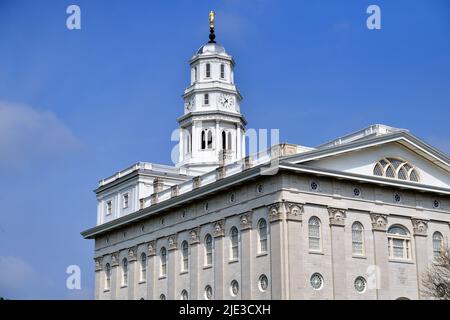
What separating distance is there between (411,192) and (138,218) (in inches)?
830

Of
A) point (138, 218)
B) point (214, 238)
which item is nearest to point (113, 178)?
point (138, 218)

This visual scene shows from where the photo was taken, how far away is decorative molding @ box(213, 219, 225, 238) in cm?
5436

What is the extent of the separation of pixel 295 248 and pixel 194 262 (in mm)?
10618

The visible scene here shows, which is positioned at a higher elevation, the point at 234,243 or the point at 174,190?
the point at 174,190

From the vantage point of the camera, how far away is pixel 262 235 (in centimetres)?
5091

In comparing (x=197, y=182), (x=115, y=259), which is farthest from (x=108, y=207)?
(x=197, y=182)

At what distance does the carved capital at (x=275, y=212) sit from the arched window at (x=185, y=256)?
10.7 meters

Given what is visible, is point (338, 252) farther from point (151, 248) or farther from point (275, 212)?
point (151, 248)

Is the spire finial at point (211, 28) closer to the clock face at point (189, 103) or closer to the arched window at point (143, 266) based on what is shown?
the clock face at point (189, 103)

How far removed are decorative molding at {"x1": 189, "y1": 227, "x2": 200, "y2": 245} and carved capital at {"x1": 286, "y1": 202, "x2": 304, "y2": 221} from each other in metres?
9.82

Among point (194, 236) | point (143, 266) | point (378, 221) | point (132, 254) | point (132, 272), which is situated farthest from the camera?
point (132, 254)

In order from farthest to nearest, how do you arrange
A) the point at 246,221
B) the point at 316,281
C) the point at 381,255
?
the point at 381,255 → the point at 246,221 → the point at 316,281

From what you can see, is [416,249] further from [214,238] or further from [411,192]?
[214,238]
